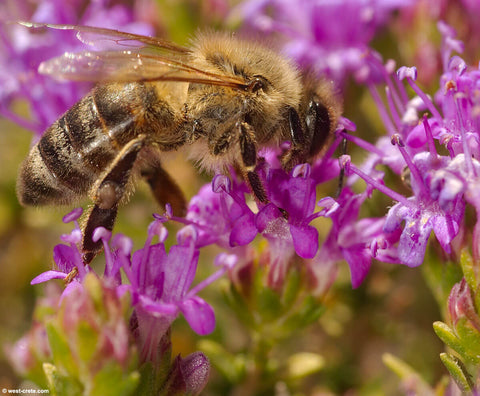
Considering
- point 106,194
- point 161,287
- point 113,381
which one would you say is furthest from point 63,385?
point 106,194

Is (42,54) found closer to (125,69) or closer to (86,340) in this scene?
(125,69)

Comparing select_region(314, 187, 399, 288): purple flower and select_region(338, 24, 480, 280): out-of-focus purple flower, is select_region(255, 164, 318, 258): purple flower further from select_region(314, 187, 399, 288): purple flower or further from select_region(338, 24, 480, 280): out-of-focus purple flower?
select_region(338, 24, 480, 280): out-of-focus purple flower

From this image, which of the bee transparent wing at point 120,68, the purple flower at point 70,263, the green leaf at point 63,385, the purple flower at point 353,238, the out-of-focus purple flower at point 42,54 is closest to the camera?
the green leaf at point 63,385

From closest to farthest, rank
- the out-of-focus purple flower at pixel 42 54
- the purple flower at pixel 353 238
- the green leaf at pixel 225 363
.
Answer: the purple flower at pixel 353 238 → the green leaf at pixel 225 363 → the out-of-focus purple flower at pixel 42 54

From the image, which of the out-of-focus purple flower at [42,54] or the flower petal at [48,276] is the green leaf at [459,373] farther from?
the out-of-focus purple flower at [42,54]


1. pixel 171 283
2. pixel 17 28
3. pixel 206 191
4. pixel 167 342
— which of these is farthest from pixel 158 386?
pixel 17 28

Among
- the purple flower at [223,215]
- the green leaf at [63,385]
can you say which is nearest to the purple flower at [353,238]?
the purple flower at [223,215]
